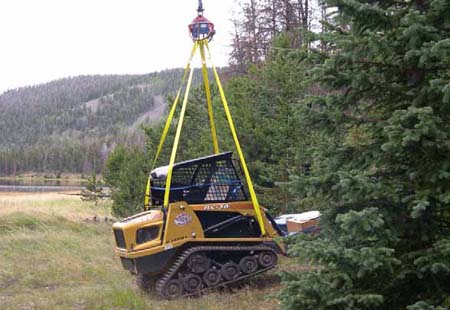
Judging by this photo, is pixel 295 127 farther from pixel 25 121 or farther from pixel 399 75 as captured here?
pixel 25 121

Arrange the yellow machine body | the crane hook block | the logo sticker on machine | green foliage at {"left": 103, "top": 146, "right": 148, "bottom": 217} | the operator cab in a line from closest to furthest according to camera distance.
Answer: the crane hook block
the yellow machine body
the logo sticker on machine
the operator cab
green foliage at {"left": 103, "top": 146, "right": 148, "bottom": 217}

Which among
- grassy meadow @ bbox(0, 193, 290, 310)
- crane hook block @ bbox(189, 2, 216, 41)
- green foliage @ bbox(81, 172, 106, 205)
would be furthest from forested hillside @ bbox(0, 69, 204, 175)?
crane hook block @ bbox(189, 2, 216, 41)

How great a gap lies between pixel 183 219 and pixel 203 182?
91 centimetres

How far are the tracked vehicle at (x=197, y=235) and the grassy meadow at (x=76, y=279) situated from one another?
1.17ft

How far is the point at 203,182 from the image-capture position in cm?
1077

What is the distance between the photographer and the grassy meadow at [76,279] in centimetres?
981

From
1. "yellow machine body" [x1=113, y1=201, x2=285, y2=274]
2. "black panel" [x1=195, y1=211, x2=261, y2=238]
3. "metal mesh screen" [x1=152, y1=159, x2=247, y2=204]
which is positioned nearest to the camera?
"yellow machine body" [x1=113, y1=201, x2=285, y2=274]

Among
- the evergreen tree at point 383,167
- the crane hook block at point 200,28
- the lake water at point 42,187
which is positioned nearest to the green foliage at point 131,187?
the crane hook block at point 200,28

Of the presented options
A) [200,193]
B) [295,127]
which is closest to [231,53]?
[295,127]

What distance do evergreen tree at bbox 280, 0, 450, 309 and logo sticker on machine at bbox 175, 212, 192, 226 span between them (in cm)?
536

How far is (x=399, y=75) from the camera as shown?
470 cm

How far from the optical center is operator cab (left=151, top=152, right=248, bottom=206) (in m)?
10.3

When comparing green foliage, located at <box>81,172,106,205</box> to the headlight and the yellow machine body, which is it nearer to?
the yellow machine body

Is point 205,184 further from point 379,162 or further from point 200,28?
point 379,162
